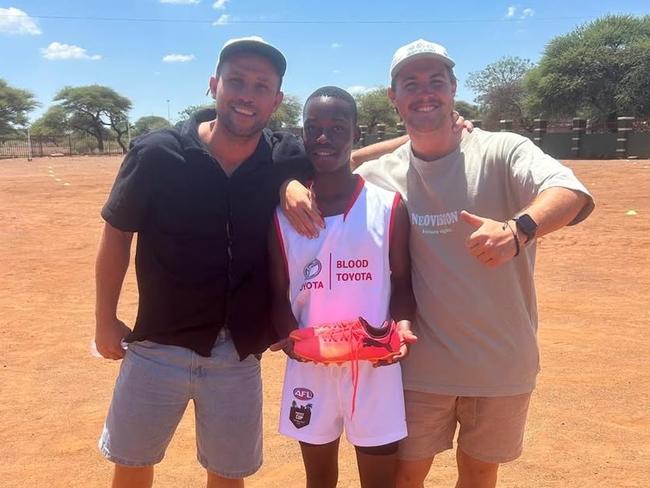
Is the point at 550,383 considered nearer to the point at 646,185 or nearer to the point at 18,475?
the point at 18,475

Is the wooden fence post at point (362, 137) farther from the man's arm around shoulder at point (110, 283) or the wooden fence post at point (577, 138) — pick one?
the wooden fence post at point (577, 138)

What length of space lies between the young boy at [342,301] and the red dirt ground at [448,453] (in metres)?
1.22

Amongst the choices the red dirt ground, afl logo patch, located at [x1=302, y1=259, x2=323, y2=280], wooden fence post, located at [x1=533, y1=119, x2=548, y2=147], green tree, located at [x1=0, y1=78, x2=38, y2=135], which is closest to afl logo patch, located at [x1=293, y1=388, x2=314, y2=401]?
afl logo patch, located at [x1=302, y1=259, x2=323, y2=280]

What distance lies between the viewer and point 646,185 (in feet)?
48.7

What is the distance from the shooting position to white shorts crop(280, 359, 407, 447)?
234cm

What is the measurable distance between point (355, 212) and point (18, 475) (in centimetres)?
250

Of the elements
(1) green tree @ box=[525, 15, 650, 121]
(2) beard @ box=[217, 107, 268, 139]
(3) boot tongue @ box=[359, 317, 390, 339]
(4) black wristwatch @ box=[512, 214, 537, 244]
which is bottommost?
(3) boot tongue @ box=[359, 317, 390, 339]

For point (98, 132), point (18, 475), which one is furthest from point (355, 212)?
point (98, 132)

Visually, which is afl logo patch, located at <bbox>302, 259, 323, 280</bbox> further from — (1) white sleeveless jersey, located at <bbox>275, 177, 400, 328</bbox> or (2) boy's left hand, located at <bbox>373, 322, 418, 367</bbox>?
(2) boy's left hand, located at <bbox>373, 322, 418, 367</bbox>

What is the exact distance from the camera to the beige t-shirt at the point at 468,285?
2467mm

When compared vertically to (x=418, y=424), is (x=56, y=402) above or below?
below

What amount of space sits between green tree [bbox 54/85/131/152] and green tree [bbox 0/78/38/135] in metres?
3.92

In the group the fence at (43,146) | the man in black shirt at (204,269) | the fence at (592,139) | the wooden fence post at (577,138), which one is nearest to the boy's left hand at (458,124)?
the man in black shirt at (204,269)

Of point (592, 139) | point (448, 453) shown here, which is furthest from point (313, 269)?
point (592, 139)
